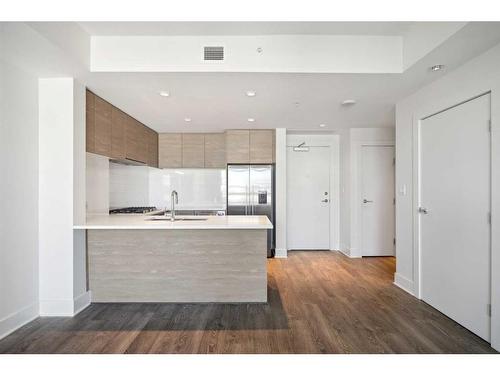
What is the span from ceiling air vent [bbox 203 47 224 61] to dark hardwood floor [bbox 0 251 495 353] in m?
2.30

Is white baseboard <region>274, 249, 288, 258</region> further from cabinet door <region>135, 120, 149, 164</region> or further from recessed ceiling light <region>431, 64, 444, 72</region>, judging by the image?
recessed ceiling light <region>431, 64, 444, 72</region>

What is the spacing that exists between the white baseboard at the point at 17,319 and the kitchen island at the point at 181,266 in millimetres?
471

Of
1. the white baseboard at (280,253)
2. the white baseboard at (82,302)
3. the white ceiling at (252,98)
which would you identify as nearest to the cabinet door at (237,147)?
the white ceiling at (252,98)

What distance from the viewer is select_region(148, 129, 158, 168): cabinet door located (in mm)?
4320

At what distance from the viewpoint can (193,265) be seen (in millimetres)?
2656

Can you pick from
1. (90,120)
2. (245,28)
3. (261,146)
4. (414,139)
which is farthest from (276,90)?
(90,120)

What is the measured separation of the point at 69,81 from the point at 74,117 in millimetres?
330

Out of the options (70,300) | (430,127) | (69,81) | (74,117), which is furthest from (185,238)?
(430,127)

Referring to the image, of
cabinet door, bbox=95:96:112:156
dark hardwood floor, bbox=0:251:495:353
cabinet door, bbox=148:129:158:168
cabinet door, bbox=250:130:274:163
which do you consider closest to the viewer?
dark hardwood floor, bbox=0:251:495:353

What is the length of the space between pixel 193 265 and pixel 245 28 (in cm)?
226

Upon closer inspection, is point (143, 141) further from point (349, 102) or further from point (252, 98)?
point (349, 102)

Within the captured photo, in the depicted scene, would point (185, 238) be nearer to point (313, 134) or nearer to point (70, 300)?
point (70, 300)

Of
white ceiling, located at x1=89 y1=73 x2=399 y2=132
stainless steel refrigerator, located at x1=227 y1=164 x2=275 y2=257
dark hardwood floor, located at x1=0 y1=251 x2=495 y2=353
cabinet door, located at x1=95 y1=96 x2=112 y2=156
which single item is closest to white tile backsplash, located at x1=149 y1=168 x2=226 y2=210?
stainless steel refrigerator, located at x1=227 y1=164 x2=275 y2=257
